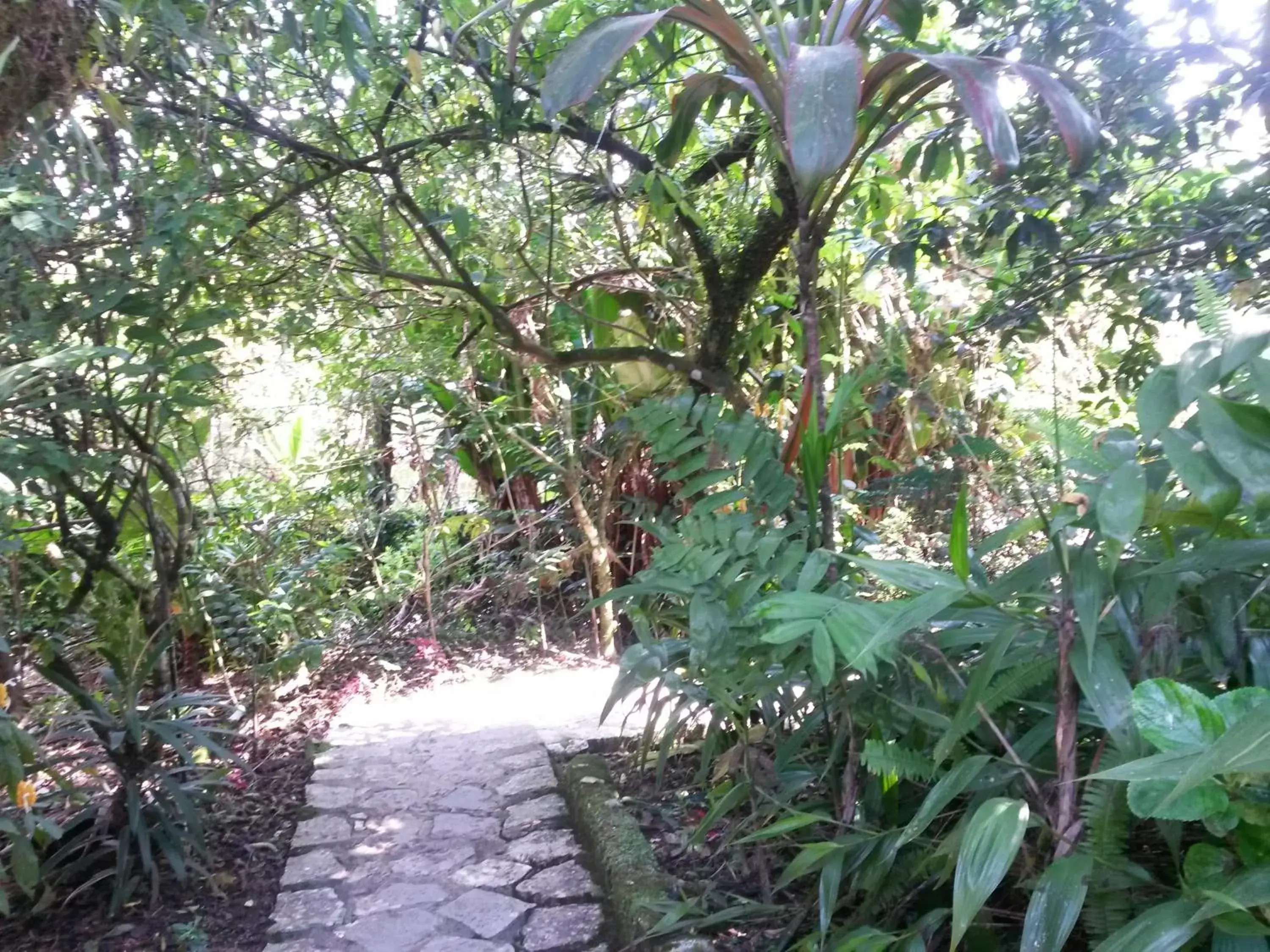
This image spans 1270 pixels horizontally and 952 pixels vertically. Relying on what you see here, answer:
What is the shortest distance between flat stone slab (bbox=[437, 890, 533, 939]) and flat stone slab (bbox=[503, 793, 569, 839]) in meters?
0.38

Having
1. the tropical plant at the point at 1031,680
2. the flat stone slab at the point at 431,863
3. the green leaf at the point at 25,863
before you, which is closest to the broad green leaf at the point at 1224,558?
the tropical plant at the point at 1031,680

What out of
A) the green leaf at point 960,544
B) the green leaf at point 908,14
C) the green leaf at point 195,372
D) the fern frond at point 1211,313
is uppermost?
the green leaf at point 908,14

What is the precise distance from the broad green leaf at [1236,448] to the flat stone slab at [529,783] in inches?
106

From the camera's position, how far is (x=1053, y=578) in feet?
5.65

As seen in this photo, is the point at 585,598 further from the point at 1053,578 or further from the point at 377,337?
the point at 1053,578

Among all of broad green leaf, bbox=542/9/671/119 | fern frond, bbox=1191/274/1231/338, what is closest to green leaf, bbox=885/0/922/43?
broad green leaf, bbox=542/9/671/119

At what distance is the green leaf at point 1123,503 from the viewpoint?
1.14 m

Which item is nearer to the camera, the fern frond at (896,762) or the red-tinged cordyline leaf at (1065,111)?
the red-tinged cordyline leaf at (1065,111)

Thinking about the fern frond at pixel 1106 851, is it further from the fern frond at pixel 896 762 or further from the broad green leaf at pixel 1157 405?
the broad green leaf at pixel 1157 405

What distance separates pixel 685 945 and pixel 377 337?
3089mm

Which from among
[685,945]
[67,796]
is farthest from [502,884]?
[67,796]

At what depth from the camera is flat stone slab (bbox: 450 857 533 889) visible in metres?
2.73

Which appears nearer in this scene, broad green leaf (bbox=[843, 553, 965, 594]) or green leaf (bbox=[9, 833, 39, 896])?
broad green leaf (bbox=[843, 553, 965, 594])

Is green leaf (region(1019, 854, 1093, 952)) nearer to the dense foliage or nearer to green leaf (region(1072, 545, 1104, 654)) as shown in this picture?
the dense foliage
